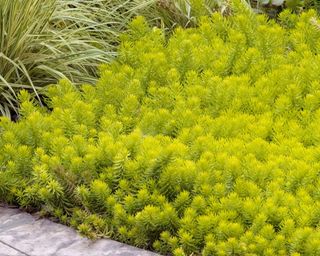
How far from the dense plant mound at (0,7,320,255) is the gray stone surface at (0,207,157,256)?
7 cm

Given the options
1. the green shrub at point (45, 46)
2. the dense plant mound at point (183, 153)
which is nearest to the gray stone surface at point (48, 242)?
the dense plant mound at point (183, 153)

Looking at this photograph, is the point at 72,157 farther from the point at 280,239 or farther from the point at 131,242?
the point at 280,239

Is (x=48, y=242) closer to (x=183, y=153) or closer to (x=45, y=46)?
(x=183, y=153)

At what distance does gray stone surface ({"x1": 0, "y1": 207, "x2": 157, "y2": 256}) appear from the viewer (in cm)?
348

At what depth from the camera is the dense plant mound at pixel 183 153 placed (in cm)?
350

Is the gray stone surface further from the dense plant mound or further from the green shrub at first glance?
the green shrub

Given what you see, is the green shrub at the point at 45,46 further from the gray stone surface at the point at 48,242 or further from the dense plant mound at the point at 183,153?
the gray stone surface at the point at 48,242

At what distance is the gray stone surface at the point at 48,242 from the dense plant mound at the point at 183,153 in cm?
7

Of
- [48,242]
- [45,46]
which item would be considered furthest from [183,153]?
[45,46]

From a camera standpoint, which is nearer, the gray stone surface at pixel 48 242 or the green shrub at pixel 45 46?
the gray stone surface at pixel 48 242

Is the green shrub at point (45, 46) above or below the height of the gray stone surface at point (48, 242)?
above

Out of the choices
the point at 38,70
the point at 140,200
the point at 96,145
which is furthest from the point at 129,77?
the point at 140,200

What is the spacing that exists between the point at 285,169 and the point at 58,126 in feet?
4.31

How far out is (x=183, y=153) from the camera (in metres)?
3.90
